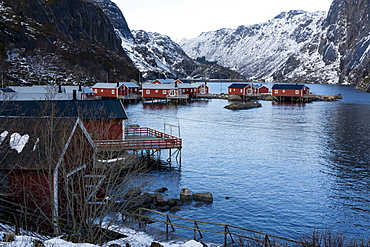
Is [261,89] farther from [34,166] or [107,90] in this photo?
[34,166]

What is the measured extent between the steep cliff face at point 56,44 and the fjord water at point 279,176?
65066mm

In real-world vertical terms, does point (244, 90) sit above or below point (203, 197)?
above

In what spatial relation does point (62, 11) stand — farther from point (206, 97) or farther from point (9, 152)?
point (9, 152)

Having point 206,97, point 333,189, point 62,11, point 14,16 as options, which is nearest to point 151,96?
point 206,97

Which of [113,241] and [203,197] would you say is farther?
[203,197]

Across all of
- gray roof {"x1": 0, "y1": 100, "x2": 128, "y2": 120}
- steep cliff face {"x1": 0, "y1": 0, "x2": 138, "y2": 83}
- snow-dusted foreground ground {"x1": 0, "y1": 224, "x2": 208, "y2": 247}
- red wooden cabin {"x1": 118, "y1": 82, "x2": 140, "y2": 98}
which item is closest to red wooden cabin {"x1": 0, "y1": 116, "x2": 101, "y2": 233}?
snow-dusted foreground ground {"x1": 0, "y1": 224, "x2": 208, "y2": 247}

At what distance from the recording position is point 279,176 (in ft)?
122

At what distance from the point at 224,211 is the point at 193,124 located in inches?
1718

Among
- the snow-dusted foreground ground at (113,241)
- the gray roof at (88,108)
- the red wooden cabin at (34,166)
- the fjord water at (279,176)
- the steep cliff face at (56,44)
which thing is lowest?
the fjord water at (279,176)

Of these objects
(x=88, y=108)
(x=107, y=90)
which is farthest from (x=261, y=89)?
(x=88, y=108)

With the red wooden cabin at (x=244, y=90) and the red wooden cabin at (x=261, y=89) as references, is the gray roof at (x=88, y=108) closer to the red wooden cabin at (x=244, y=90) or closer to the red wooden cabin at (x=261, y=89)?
the red wooden cabin at (x=244, y=90)

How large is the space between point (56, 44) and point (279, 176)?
125956 millimetres

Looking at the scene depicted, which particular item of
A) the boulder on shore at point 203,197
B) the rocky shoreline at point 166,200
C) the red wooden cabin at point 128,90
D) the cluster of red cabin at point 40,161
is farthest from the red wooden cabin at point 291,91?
the cluster of red cabin at point 40,161

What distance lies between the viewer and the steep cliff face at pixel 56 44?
117 m
